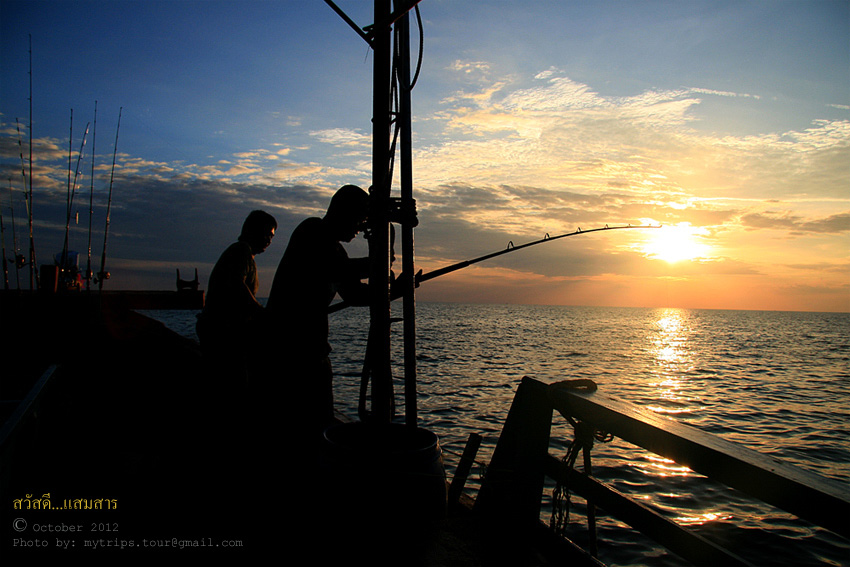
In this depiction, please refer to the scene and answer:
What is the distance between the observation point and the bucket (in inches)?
93.0

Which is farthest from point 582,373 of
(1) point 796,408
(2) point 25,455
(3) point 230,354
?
(2) point 25,455

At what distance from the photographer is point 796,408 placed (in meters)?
14.5

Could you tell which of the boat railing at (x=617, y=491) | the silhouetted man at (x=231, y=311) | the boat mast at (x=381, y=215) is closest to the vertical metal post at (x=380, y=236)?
the boat mast at (x=381, y=215)

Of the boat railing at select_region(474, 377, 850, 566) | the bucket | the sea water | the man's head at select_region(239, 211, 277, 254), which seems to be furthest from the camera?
the sea water

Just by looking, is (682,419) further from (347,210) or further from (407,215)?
(347,210)

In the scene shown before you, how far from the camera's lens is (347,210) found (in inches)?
126

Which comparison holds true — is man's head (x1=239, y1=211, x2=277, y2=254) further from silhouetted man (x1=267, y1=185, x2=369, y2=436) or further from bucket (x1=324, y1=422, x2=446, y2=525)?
bucket (x1=324, y1=422, x2=446, y2=525)

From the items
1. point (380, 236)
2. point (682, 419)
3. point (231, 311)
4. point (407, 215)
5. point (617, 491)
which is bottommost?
point (682, 419)

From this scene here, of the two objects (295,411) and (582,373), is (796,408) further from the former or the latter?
(295,411)

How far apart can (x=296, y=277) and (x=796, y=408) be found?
55.8ft

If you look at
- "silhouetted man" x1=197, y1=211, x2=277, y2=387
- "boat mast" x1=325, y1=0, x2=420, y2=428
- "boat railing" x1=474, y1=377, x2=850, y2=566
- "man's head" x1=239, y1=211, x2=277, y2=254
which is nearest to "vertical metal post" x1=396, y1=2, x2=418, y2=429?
→ "boat mast" x1=325, y1=0, x2=420, y2=428

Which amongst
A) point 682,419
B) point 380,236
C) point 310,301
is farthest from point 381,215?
point 682,419

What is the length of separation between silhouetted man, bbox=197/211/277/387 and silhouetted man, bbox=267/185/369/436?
0.95 metres

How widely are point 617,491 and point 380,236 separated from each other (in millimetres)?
1888
